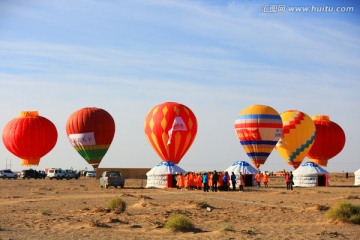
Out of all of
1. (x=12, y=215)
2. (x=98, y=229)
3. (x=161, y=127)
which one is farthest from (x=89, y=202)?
(x=161, y=127)

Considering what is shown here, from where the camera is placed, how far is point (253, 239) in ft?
67.4

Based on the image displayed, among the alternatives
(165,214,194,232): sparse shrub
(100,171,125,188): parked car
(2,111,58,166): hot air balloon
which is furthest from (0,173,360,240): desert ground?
(2,111,58,166): hot air balloon

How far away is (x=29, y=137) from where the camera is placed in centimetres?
8369

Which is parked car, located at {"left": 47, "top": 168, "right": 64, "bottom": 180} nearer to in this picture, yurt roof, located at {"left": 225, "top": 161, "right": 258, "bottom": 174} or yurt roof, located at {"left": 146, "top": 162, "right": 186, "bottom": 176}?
yurt roof, located at {"left": 146, "top": 162, "right": 186, "bottom": 176}

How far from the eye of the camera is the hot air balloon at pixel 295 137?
239ft

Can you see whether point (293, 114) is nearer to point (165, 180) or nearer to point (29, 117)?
point (165, 180)

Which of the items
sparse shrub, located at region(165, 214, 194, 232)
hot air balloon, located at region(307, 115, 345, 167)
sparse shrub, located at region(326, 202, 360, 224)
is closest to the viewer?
sparse shrub, located at region(165, 214, 194, 232)

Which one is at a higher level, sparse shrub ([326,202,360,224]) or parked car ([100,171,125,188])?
parked car ([100,171,125,188])

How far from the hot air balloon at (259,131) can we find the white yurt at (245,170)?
10.6 metres

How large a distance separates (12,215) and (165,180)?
2782 cm

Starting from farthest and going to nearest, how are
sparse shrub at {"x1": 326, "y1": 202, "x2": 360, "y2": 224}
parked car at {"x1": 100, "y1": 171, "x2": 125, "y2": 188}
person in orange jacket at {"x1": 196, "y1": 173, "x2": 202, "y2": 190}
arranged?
1. parked car at {"x1": 100, "y1": 171, "x2": 125, "y2": 188}
2. person in orange jacket at {"x1": 196, "y1": 173, "x2": 202, "y2": 190}
3. sparse shrub at {"x1": 326, "y1": 202, "x2": 360, "y2": 224}

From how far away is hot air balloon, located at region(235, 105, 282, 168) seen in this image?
220 ft

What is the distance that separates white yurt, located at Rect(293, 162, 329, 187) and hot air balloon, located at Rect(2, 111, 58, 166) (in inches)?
1487

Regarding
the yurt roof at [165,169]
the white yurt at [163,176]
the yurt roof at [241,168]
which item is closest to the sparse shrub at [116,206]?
the white yurt at [163,176]
